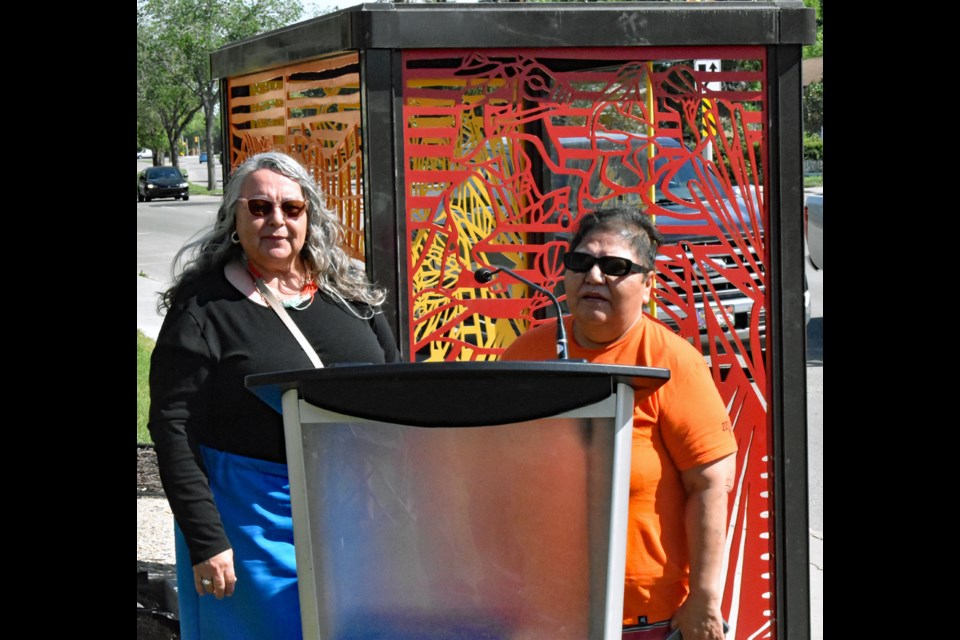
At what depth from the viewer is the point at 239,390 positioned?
116 inches

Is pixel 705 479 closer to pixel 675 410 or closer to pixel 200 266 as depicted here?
pixel 675 410

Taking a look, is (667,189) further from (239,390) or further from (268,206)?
(239,390)

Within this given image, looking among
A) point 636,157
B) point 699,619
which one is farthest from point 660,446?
point 636,157

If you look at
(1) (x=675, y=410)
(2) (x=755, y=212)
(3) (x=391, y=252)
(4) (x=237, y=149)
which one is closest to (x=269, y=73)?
(4) (x=237, y=149)

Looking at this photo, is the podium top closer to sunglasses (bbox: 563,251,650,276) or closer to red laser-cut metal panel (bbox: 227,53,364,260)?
sunglasses (bbox: 563,251,650,276)

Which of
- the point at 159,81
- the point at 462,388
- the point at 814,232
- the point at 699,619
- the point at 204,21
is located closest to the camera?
the point at 462,388

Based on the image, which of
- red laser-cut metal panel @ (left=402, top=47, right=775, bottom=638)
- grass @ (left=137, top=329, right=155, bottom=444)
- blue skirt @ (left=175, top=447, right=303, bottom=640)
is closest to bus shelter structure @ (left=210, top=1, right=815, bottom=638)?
red laser-cut metal panel @ (left=402, top=47, right=775, bottom=638)

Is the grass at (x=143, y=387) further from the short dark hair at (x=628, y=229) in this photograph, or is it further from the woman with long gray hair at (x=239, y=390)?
the short dark hair at (x=628, y=229)

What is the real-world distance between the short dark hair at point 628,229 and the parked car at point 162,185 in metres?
39.6

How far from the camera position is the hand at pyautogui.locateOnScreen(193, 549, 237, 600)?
292 cm

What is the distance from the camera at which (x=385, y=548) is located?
2.22m

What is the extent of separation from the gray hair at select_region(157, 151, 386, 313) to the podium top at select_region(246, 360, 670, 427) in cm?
99

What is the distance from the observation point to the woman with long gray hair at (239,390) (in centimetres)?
293

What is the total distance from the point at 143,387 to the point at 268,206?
786cm
